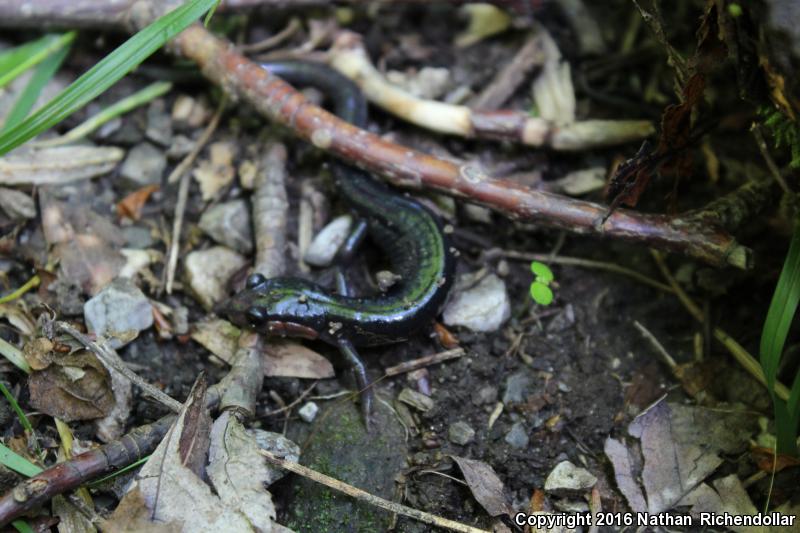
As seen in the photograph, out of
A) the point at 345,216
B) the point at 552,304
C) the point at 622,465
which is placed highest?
the point at 345,216

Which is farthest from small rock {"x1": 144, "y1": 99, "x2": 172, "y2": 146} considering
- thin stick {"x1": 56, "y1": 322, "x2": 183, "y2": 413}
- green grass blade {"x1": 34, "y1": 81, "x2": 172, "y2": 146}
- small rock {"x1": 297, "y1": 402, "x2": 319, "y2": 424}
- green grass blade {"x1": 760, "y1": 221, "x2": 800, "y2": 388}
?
green grass blade {"x1": 760, "y1": 221, "x2": 800, "y2": 388}

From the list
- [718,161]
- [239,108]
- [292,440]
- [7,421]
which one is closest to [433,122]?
[239,108]

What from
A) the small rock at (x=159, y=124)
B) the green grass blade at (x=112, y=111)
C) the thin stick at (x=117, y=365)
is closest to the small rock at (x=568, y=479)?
the thin stick at (x=117, y=365)

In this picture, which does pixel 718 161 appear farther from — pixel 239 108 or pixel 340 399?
pixel 239 108

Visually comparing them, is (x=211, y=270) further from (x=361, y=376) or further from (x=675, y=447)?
(x=675, y=447)

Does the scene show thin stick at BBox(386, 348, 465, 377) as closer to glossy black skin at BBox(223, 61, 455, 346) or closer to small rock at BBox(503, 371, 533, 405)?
glossy black skin at BBox(223, 61, 455, 346)

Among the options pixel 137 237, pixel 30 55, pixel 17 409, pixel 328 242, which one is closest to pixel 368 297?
pixel 328 242
